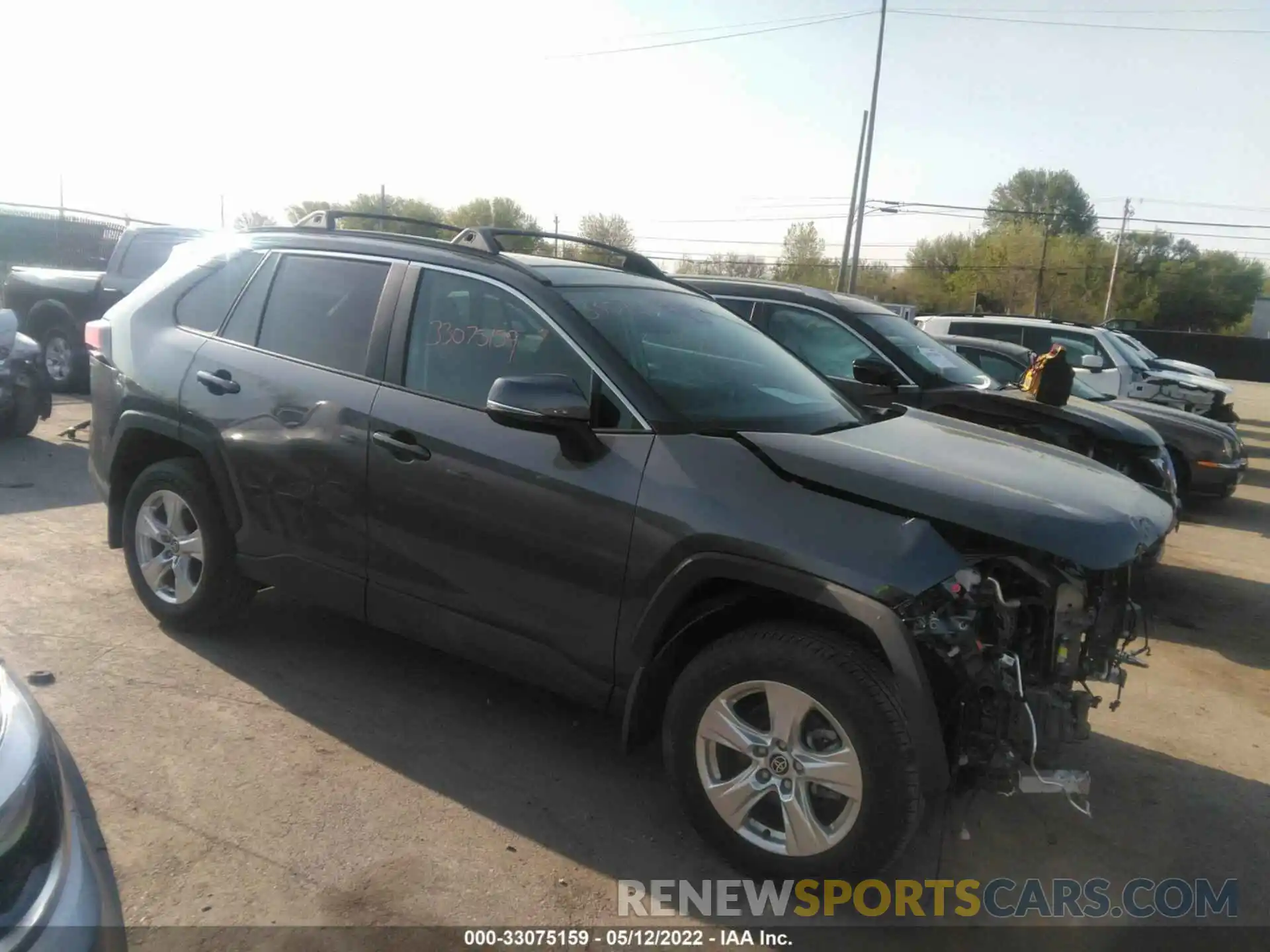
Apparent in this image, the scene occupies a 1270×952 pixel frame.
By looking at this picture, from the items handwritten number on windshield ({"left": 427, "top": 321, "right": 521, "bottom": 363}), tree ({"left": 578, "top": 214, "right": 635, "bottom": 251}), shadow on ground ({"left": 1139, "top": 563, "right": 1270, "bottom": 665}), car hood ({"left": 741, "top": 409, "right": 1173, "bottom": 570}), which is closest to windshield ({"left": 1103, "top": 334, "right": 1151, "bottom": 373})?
shadow on ground ({"left": 1139, "top": 563, "right": 1270, "bottom": 665})

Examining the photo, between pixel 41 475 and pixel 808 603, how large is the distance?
704cm

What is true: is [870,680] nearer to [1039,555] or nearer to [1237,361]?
[1039,555]

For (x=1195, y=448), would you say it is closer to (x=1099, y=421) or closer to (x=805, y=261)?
(x=1099, y=421)

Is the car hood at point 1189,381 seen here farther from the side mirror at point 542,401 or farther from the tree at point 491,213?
the tree at point 491,213

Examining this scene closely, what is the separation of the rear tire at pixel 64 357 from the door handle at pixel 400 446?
945 cm

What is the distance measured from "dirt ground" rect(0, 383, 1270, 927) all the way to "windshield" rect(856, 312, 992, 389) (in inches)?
105

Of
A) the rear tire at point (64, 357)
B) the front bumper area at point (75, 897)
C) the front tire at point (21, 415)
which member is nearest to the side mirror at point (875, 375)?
the front bumper area at point (75, 897)

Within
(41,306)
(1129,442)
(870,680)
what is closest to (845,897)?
(870,680)

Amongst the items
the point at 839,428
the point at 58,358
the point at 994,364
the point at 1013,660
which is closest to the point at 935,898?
the point at 1013,660

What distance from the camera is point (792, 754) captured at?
295 cm

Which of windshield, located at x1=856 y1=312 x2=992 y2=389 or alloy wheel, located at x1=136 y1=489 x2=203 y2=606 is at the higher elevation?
windshield, located at x1=856 y1=312 x2=992 y2=389

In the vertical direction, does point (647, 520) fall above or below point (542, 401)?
below

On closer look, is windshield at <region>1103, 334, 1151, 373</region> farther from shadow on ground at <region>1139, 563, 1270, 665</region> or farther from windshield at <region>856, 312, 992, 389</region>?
windshield at <region>856, 312, 992, 389</region>

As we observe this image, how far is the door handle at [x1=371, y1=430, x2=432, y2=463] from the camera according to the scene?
12.0 ft
